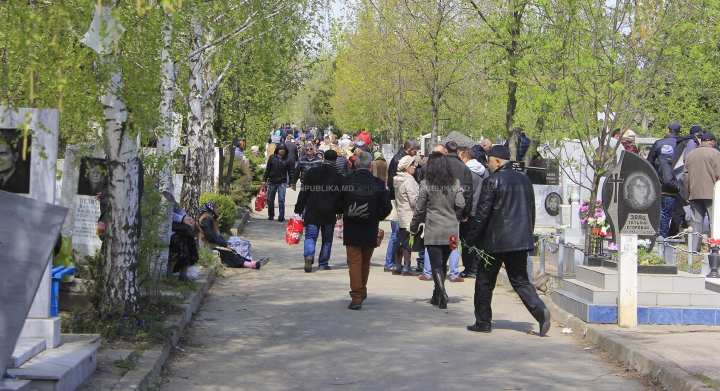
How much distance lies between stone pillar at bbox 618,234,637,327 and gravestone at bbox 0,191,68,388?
19.8ft

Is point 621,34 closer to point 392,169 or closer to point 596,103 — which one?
point 596,103

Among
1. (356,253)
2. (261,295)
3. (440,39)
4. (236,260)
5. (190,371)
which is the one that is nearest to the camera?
(190,371)

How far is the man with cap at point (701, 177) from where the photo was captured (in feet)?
46.0

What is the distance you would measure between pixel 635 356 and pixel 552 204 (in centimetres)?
1051

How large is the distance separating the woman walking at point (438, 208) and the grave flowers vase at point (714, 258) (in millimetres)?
3102

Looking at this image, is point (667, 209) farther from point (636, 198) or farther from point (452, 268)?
point (636, 198)

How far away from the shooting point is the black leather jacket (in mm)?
8797

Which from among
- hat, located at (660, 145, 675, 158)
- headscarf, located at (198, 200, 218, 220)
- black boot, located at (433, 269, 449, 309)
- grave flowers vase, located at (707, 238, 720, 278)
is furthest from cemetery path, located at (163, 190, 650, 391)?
hat, located at (660, 145, 675, 158)

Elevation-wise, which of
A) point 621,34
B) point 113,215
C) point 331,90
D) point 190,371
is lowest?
point 190,371

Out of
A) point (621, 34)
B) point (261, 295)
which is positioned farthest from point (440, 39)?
point (261, 295)

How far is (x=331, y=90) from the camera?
73.6 metres

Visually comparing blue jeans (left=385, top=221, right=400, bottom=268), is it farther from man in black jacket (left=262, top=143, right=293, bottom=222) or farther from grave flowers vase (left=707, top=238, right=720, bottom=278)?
man in black jacket (left=262, top=143, right=293, bottom=222)

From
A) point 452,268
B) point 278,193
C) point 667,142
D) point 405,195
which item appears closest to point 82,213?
point 405,195

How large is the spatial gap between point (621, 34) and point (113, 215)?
7.76 metres
